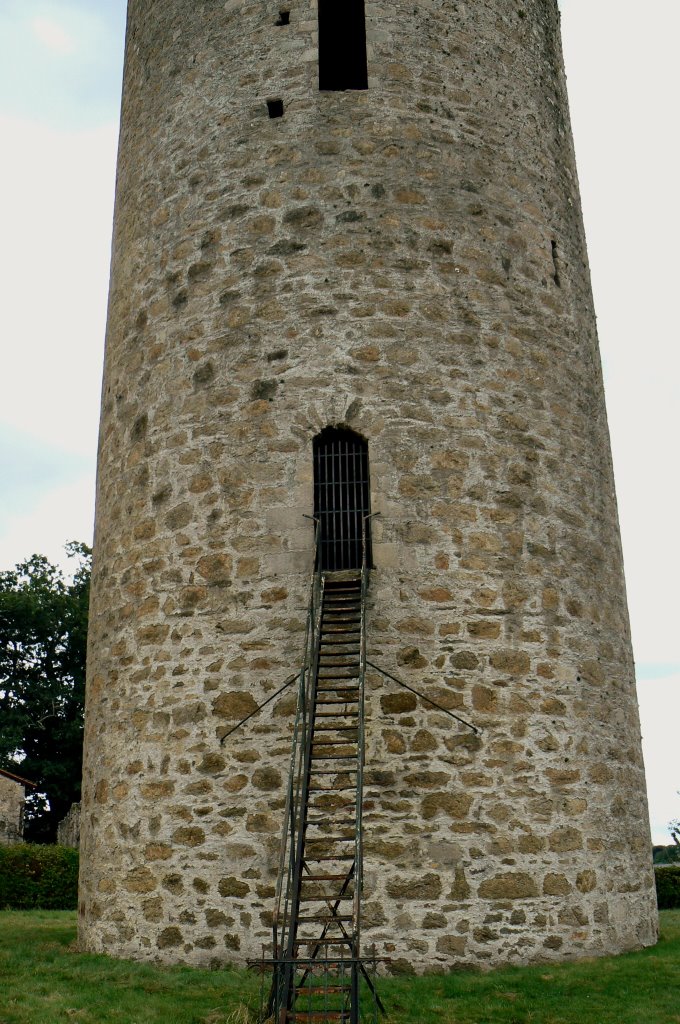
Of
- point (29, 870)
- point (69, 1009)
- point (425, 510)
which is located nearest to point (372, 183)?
point (425, 510)

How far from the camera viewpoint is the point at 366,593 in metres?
9.42

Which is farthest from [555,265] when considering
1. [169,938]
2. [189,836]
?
[169,938]

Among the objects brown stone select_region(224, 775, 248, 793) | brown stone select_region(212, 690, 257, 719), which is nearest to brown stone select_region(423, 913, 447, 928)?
brown stone select_region(224, 775, 248, 793)

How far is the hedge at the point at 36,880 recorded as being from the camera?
17531 mm

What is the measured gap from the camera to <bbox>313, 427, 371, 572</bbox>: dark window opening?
9727 mm

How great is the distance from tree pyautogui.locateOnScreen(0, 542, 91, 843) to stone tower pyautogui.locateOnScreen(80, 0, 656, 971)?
22.7 meters

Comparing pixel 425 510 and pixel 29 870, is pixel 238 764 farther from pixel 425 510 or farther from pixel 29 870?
pixel 29 870

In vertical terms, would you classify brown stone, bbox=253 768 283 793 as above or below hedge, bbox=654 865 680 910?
above

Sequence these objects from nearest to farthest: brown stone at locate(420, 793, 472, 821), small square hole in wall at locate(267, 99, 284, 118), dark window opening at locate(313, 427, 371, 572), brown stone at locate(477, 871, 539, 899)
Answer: brown stone at locate(477, 871, 539, 899)
brown stone at locate(420, 793, 472, 821)
dark window opening at locate(313, 427, 371, 572)
small square hole in wall at locate(267, 99, 284, 118)

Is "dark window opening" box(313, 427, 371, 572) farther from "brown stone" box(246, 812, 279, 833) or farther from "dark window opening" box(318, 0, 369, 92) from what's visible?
"dark window opening" box(318, 0, 369, 92)

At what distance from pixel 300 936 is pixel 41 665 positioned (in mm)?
27711

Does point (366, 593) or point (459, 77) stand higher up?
point (459, 77)

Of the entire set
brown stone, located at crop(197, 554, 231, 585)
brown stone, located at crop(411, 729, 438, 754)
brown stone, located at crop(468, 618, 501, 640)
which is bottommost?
brown stone, located at crop(411, 729, 438, 754)

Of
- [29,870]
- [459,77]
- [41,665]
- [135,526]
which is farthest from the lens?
[41,665]
